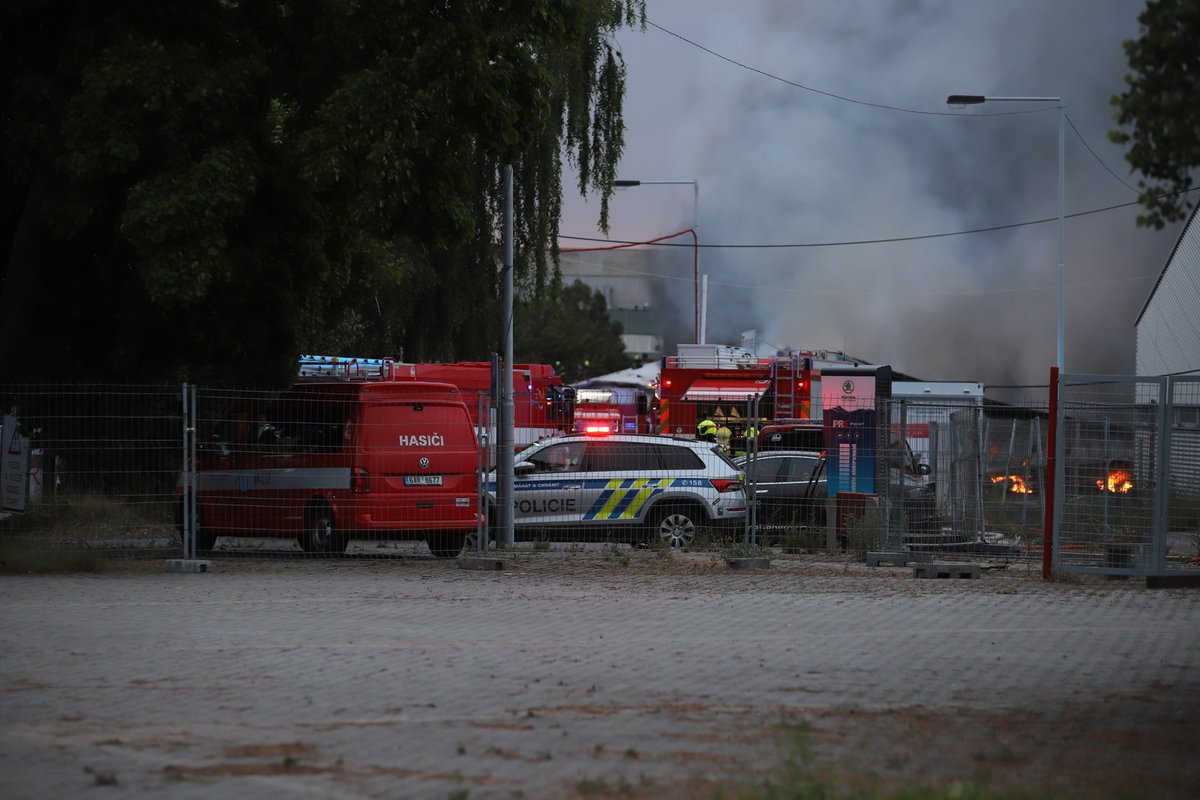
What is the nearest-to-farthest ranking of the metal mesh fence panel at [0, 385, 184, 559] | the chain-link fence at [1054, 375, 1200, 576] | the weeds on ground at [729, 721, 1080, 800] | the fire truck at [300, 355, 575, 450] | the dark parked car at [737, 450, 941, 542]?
the weeds on ground at [729, 721, 1080, 800], the chain-link fence at [1054, 375, 1200, 576], the metal mesh fence panel at [0, 385, 184, 559], the dark parked car at [737, 450, 941, 542], the fire truck at [300, 355, 575, 450]

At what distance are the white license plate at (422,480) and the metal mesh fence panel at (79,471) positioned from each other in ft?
8.45

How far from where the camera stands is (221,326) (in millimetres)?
17484

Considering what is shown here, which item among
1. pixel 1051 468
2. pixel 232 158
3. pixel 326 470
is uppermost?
pixel 232 158

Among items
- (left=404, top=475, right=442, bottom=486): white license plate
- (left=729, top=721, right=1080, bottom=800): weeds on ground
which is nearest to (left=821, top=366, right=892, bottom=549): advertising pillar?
→ (left=404, top=475, right=442, bottom=486): white license plate

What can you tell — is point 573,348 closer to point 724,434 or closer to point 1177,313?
point 1177,313

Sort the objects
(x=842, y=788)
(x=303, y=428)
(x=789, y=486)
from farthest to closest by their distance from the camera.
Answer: (x=789, y=486) → (x=303, y=428) → (x=842, y=788)

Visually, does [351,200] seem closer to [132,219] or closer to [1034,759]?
[132,219]

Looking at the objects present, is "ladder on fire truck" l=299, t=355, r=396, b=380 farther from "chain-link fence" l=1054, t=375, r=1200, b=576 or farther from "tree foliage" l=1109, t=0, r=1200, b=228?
"tree foliage" l=1109, t=0, r=1200, b=228

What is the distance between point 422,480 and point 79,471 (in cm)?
380

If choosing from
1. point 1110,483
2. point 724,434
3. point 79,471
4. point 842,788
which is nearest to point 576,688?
point 842,788

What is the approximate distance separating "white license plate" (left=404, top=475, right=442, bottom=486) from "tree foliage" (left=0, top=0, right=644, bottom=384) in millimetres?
2418

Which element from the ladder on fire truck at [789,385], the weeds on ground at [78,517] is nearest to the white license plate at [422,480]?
the weeds on ground at [78,517]

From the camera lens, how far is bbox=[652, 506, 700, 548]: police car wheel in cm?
1875

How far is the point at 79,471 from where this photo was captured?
16078 mm
